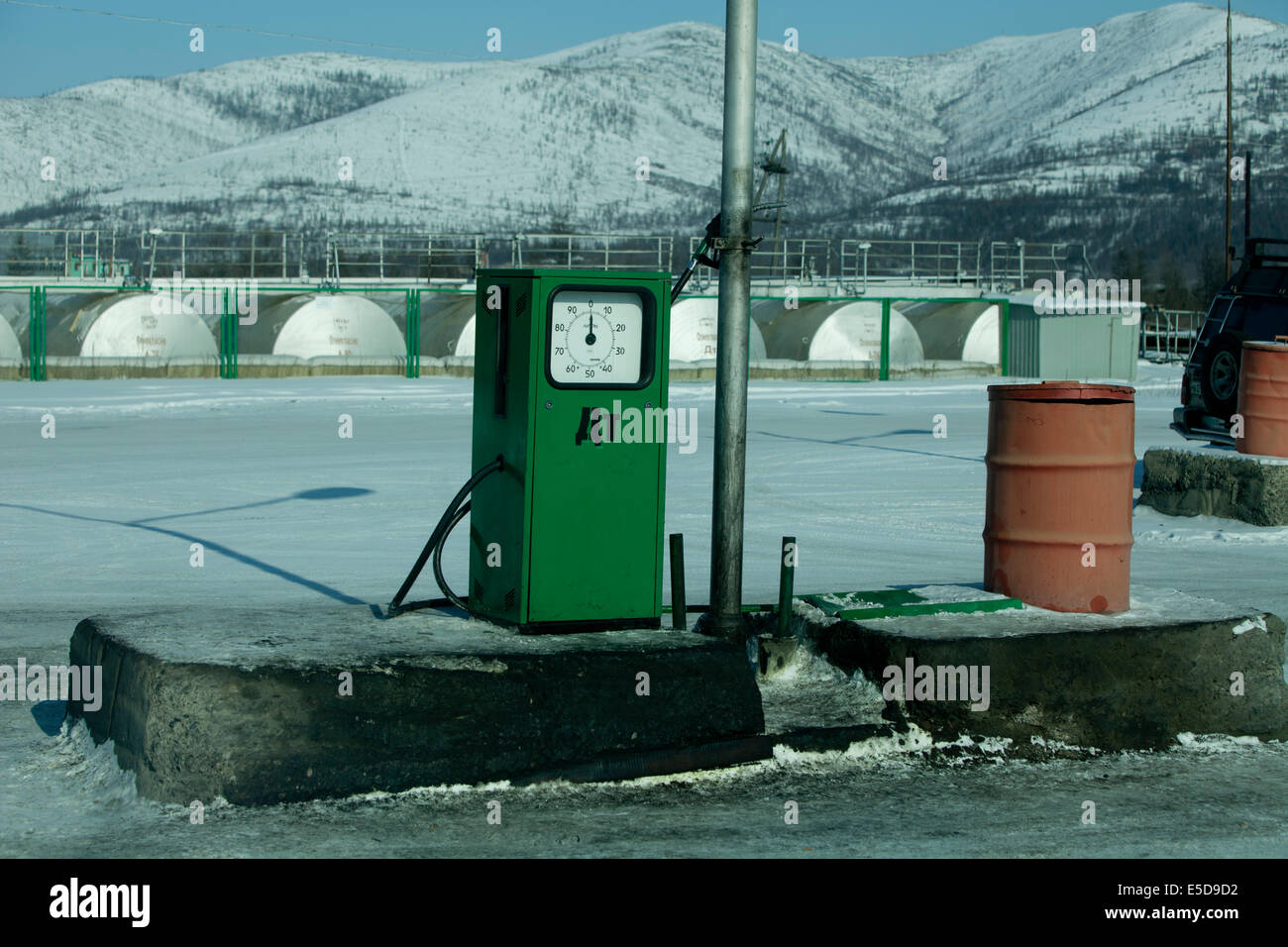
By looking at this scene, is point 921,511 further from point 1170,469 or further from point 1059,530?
point 1059,530

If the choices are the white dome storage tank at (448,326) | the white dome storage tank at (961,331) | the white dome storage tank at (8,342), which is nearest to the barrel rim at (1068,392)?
the white dome storage tank at (448,326)

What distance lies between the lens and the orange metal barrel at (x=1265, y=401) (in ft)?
42.7

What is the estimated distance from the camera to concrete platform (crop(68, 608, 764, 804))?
5.30 m

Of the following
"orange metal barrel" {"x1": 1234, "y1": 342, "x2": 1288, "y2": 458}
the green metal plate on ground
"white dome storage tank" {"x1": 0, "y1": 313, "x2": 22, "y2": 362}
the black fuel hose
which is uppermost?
"white dome storage tank" {"x1": 0, "y1": 313, "x2": 22, "y2": 362}

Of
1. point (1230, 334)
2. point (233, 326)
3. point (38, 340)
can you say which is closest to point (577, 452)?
point (1230, 334)

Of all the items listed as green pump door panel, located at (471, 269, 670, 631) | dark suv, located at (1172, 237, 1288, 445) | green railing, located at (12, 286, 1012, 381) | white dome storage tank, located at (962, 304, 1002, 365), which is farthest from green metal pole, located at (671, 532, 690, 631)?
white dome storage tank, located at (962, 304, 1002, 365)

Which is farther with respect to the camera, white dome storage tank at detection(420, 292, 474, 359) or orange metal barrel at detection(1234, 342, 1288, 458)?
white dome storage tank at detection(420, 292, 474, 359)

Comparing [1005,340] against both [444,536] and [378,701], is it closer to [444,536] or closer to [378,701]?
[444,536]

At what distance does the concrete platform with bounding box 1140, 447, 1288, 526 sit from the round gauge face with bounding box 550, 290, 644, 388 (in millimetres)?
8474

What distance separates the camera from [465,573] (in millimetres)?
10930

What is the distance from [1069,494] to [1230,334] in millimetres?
11752

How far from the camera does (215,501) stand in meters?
14.4

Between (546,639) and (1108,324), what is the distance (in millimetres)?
35079

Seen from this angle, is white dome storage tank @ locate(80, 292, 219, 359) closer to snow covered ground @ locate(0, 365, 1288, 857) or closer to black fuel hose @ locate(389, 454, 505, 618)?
snow covered ground @ locate(0, 365, 1288, 857)
